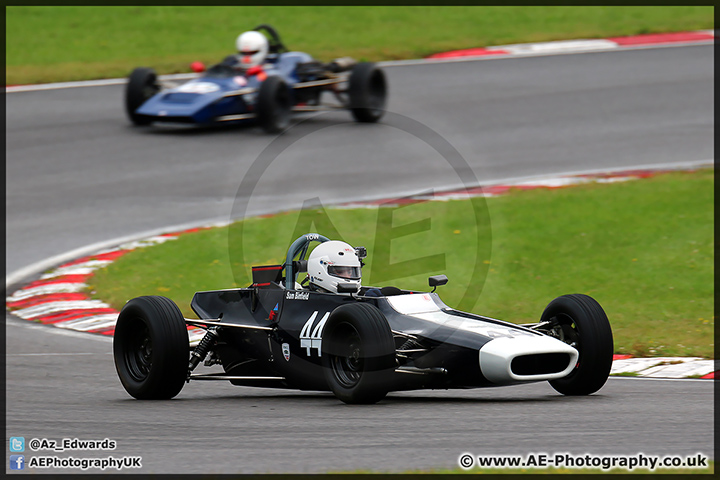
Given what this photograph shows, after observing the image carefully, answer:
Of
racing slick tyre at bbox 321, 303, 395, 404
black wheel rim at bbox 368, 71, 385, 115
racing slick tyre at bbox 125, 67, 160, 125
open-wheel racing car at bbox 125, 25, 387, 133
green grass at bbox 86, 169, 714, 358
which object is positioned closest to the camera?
racing slick tyre at bbox 321, 303, 395, 404

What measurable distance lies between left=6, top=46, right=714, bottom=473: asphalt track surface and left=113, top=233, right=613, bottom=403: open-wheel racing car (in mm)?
200

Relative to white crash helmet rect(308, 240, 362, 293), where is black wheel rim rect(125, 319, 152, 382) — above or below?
below

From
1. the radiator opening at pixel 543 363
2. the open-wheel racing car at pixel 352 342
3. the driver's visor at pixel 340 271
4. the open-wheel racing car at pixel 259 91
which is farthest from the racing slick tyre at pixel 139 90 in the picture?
the radiator opening at pixel 543 363

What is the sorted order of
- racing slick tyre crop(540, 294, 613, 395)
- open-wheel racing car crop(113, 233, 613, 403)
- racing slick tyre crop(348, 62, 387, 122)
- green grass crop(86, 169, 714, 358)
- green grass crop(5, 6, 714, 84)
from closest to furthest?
open-wheel racing car crop(113, 233, 613, 403) < racing slick tyre crop(540, 294, 613, 395) < green grass crop(86, 169, 714, 358) < racing slick tyre crop(348, 62, 387, 122) < green grass crop(5, 6, 714, 84)

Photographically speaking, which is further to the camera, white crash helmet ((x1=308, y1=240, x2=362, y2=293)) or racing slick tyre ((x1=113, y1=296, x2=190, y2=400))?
white crash helmet ((x1=308, y1=240, x2=362, y2=293))

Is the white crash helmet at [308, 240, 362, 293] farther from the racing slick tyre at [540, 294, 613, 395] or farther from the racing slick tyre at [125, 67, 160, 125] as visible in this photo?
the racing slick tyre at [125, 67, 160, 125]

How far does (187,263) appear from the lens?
44.4 ft

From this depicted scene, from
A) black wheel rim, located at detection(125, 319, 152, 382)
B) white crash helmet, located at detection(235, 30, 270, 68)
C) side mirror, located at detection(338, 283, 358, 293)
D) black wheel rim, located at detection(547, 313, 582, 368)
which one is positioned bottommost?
black wheel rim, located at detection(125, 319, 152, 382)

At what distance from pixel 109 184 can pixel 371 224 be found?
190 inches

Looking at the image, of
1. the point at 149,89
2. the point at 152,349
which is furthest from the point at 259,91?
the point at 152,349

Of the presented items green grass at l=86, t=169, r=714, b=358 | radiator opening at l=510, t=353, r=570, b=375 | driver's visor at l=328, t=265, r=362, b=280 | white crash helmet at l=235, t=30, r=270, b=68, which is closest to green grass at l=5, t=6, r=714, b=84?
white crash helmet at l=235, t=30, r=270, b=68

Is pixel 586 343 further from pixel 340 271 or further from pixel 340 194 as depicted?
pixel 340 194

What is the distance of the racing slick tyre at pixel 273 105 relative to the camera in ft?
62.2

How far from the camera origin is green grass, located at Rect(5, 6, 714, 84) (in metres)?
26.5
